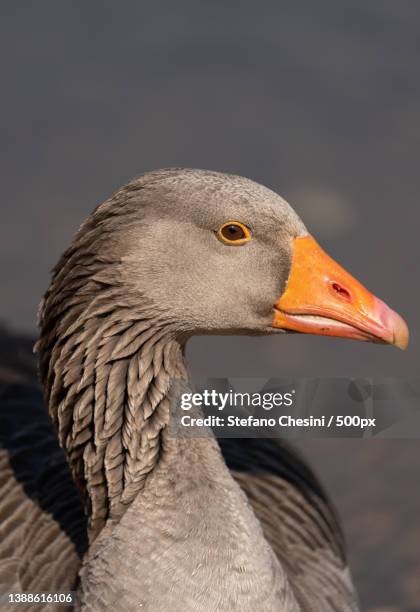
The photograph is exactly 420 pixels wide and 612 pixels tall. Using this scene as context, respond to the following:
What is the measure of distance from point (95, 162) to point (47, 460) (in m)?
3.81

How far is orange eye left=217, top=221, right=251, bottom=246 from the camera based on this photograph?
10.8ft

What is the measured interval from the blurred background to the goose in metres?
2.40

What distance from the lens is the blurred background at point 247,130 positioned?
6.46 meters

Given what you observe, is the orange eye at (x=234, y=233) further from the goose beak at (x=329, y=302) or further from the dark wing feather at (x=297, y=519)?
the dark wing feather at (x=297, y=519)

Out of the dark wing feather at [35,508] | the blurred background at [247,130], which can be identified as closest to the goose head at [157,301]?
the dark wing feather at [35,508]

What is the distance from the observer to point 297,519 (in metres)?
4.33

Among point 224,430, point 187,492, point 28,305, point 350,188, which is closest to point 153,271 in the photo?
point 187,492

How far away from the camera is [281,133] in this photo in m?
7.81

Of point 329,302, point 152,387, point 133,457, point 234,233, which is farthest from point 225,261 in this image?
point 133,457

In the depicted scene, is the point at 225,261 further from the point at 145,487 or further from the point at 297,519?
the point at 297,519

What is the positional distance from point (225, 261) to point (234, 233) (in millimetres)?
101

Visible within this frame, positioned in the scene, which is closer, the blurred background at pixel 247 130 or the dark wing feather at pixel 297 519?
the dark wing feather at pixel 297 519

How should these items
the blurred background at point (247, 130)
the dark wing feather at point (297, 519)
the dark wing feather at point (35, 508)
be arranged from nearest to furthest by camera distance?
the dark wing feather at point (35, 508) < the dark wing feather at point (297, 519) < the blurred background at point (247, 130)

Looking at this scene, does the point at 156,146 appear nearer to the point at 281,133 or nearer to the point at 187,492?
the point at 281,133
